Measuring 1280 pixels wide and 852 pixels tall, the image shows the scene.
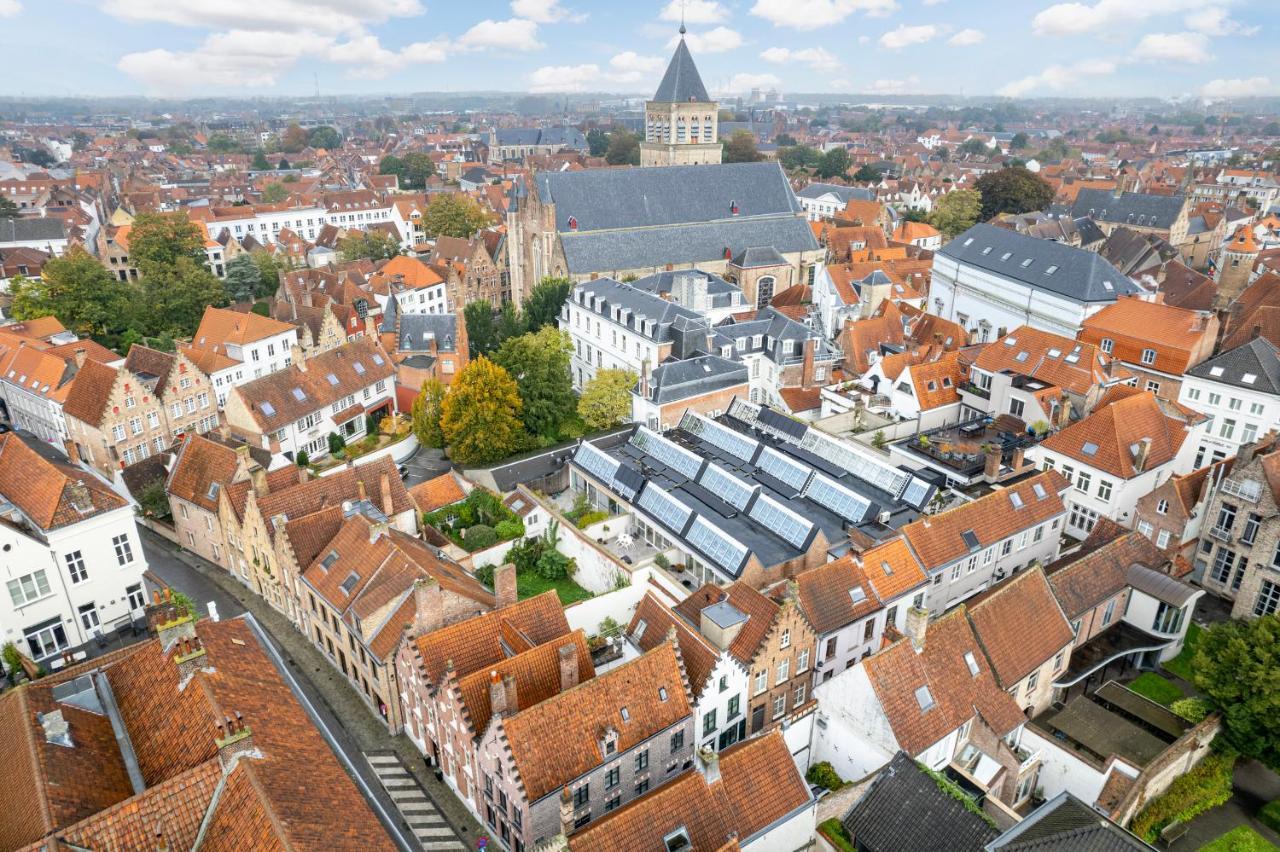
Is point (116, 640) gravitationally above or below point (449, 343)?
below

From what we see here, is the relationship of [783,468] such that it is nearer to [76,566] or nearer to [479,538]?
[479,538]

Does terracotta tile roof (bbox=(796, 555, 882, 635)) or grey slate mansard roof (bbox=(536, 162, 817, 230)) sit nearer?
terracotta tile roof (bbox=(796, 555, 882, 635))

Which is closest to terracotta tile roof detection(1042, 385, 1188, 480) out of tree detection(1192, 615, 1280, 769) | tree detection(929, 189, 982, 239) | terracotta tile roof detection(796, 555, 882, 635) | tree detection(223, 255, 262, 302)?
tree detection(1192, 615, 1280, 769)

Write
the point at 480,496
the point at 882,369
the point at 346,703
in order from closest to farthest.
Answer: the point at 346,703
the point at 480,496
the point at 882,369

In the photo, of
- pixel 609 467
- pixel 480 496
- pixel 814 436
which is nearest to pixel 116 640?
pixel 480 496

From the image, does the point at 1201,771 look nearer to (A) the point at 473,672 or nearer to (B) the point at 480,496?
(A) the point at 473,672

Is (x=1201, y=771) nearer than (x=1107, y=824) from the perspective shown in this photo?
No

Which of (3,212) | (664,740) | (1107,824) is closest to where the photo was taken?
(1107,824)

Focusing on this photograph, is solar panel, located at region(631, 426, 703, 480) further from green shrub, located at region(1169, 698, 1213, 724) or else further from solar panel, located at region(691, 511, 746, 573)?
green shrub, located at region(1169, 698, 1213, 724)
